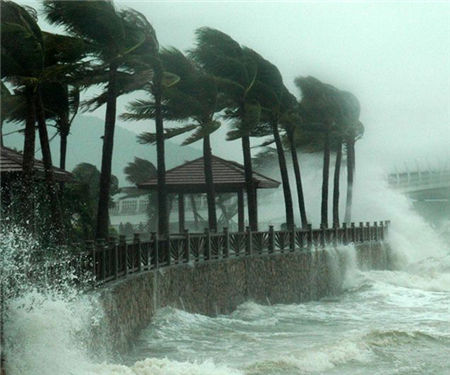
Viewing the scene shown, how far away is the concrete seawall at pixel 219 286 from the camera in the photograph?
48.6 feet

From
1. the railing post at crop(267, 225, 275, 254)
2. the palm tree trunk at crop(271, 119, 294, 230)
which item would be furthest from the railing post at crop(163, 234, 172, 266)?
the palm tree trunk at crop(271, 119, 294, 230)

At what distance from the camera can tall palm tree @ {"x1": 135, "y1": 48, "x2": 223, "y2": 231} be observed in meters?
28.4

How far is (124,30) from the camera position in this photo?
21.4 metres

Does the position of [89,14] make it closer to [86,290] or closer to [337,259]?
[86,290]

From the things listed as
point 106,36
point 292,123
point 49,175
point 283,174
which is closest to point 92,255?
point 49,175

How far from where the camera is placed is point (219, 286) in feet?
71.5

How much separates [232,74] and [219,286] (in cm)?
1118

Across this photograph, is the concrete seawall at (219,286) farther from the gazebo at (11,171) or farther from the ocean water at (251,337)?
the gazebo at (11,171)

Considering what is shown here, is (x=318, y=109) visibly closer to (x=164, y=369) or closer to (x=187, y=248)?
(x=187, y=248)

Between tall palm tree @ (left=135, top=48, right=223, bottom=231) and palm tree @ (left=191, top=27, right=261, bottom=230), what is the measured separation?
4.48ft

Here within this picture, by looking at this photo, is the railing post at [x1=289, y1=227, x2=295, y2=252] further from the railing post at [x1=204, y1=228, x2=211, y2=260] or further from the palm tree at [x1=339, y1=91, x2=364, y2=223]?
the palm tree at [x1=339, y1=91, x2=364, y2=223]

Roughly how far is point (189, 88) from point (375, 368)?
15748mm

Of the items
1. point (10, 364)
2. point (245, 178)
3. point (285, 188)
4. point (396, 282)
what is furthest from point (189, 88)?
point (10, 364)

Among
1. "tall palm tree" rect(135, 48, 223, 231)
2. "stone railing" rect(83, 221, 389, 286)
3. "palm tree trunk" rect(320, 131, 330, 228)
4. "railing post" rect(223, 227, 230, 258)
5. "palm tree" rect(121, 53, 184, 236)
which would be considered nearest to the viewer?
"stone railing" rect(83, 221, 389, 286)
